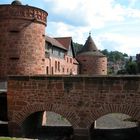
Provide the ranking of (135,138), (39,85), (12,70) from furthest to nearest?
(12,70) → (135,138) → (39,85)

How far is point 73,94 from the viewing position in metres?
16.6

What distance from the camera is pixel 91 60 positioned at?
196 ft

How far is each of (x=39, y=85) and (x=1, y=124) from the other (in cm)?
449

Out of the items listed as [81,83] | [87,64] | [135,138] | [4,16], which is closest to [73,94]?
[81,83]

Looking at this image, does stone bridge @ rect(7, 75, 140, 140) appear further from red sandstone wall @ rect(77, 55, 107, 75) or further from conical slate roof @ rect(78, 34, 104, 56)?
conical slate roof @ rect(78, 34, 104, 56)

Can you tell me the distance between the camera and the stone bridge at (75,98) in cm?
1584

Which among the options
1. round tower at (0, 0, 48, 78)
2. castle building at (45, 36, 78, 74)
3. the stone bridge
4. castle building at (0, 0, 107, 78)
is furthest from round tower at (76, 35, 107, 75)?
the stone bridge

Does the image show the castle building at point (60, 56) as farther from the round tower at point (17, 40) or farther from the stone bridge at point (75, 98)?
the stone bridge at point (75, 98)

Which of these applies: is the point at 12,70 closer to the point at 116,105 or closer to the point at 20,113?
the point at 20,113

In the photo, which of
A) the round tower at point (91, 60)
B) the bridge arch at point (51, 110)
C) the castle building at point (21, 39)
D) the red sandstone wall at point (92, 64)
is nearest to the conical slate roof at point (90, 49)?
the round tower at point (91, 60)

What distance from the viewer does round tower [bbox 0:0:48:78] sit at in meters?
21.7

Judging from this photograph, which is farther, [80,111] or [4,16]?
[4,16]

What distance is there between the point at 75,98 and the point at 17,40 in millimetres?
7019

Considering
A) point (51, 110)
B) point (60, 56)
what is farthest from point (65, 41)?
point (51, 110)
